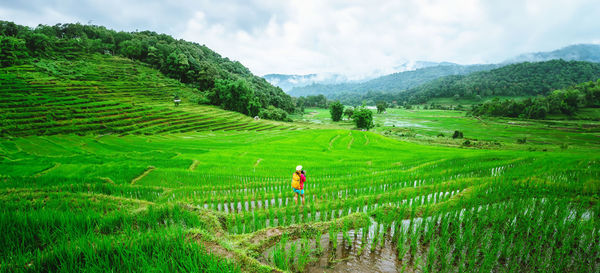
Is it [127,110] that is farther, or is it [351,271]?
[127,110]

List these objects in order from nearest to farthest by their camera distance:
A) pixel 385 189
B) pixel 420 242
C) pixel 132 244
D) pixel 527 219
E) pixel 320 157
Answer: pixel 132 244 < pixel 420 242 < pixel 527 219 < pixel 385 189 < pixel 320 157

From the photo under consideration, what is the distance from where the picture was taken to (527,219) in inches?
183

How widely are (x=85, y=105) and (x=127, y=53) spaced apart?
62.9 meters

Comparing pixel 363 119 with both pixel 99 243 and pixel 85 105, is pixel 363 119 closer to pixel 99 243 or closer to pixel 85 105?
pixel 85 105

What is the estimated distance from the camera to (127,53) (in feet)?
274

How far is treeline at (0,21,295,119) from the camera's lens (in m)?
56.6

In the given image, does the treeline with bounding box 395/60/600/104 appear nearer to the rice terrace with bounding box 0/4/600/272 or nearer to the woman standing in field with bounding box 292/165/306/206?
the rice terrace with bounding box 0/4/600/272

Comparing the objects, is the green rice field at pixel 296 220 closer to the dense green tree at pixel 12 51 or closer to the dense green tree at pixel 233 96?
the dense green tree at pixel 233 96

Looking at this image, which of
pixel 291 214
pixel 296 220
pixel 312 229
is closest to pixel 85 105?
pixel 291 214

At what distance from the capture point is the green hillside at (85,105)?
2973 cm

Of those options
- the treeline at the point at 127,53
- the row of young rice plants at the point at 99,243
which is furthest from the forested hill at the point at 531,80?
the row of young rice plants at the point at 99,243

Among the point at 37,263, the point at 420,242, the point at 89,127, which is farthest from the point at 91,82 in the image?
the point at 420,242

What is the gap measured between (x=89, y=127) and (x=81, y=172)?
27.5m

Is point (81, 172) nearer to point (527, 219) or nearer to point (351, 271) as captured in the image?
point (351, 271)
